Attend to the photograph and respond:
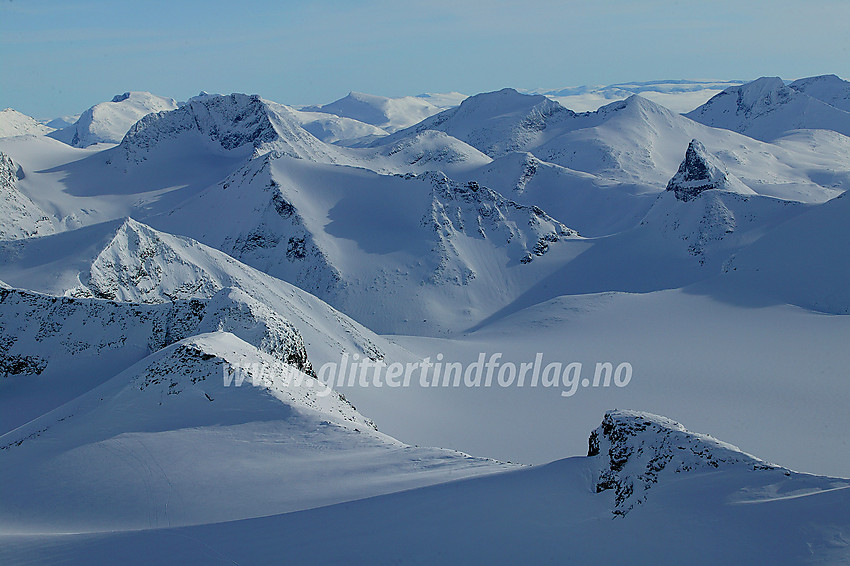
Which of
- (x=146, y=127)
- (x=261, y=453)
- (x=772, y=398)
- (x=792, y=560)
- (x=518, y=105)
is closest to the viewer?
(x=792, y=560)

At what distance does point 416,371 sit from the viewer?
41.4 m

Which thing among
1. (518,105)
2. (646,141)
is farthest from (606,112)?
(518,105)

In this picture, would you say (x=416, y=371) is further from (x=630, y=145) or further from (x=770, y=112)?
(x=770, y=112)

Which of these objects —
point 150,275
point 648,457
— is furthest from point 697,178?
point 648,457

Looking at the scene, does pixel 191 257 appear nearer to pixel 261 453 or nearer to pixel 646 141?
pixel 261 453

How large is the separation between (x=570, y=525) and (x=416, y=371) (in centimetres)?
3084

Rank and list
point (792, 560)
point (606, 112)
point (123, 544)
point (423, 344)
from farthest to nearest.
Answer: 1. point (606, 112)
2. point (423, 344)
3. point (123, 544)
4. point (792, 560)

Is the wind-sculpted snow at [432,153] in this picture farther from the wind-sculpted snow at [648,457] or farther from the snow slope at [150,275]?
the wind-sculpted snow at [648,457]

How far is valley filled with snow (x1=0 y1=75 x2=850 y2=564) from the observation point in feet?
36.6

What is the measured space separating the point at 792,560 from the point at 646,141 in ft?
492

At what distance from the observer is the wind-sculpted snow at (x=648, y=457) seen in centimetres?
1160

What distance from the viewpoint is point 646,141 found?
144 meters

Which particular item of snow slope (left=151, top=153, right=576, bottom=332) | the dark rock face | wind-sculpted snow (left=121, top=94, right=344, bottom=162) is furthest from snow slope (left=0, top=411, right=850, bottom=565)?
wind-sculpted snow (left=121, top=94, right=344, bottom=162)

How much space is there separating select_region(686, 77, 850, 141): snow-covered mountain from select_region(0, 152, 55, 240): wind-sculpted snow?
18346 centimetres
